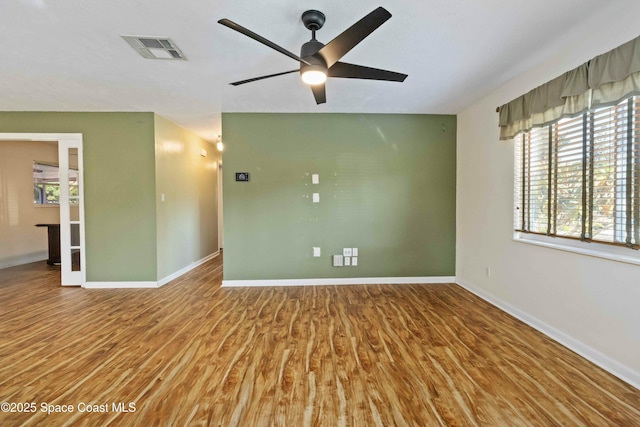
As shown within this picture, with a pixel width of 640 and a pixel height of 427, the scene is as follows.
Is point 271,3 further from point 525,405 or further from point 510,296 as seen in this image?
point 510,296

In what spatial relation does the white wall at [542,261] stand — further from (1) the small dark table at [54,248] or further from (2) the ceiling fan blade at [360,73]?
(1) the small dark table at [54,248]

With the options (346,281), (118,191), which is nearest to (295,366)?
(346,281)

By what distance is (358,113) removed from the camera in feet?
12.7

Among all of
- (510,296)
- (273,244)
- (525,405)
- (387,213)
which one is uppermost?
(387,213)

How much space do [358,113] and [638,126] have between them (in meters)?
2.78

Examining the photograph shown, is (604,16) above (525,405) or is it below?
above

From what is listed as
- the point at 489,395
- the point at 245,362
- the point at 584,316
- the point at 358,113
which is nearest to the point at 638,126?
the point at 584,316

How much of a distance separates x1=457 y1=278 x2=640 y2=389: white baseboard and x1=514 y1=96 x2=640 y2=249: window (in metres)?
0.85

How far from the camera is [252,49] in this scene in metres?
2.19

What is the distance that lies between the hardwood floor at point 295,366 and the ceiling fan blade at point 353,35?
7.24ft

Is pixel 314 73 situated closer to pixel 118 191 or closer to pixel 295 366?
pixel 295 366

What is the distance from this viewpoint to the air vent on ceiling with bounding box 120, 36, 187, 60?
6.77 feet

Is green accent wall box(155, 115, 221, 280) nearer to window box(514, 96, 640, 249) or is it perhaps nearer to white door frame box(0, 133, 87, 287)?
white door frame box(0, 133, 87, 287)

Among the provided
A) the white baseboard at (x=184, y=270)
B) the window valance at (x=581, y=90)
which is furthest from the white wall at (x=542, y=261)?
the white baseboard at (x=184, y=270)
